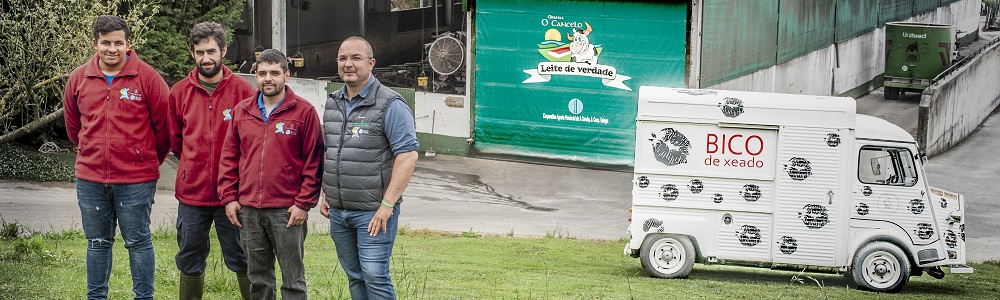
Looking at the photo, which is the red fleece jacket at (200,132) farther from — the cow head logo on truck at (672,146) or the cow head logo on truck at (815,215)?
the cow head logo on truck at (815,215)

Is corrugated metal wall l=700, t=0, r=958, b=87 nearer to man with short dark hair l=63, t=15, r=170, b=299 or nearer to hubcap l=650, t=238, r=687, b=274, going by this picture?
hubcap l=650, t=238, r=687, b=274

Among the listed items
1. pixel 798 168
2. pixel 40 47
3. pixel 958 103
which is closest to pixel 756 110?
pixel 798 168

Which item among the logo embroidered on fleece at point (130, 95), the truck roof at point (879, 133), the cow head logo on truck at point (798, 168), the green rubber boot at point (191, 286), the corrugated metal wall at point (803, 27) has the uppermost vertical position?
the corrugated metal wall at point (803, 27)

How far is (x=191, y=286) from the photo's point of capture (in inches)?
347

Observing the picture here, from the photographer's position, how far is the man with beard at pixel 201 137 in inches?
336

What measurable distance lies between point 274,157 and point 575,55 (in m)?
18.8

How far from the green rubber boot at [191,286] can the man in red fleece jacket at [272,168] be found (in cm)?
63

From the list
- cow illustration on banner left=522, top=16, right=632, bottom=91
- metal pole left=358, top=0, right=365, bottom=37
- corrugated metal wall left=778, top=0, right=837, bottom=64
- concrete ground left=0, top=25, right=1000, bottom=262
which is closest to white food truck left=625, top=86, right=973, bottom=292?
concrete ground left=0, top=25, right=1000, bottom=262


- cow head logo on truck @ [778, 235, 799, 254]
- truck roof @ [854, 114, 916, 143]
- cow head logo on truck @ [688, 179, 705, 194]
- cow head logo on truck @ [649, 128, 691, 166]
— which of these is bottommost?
cow head logo on truck @ [778, 235, 799, 254]

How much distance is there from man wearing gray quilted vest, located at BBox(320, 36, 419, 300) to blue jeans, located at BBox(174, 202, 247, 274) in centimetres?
100

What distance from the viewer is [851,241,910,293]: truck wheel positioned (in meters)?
15.2

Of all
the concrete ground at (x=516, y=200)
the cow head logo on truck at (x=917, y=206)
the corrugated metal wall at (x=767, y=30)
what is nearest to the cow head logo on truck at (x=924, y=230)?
the cow head logo on truck at (x=917, y=206)

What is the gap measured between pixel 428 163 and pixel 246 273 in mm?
18667

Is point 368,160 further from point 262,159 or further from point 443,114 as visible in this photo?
point 443,114
